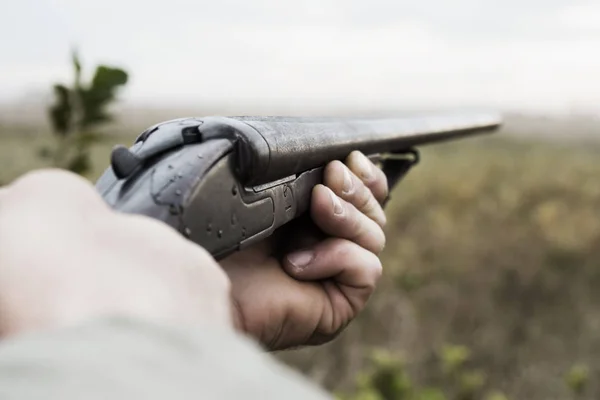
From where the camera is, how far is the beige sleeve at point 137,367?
42 centimetres

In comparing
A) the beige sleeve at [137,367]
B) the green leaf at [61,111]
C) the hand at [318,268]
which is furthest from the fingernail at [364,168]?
the beige sleeve at [137,367]

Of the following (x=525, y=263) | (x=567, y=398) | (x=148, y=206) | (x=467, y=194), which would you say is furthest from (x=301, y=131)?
(x=467, y=194)

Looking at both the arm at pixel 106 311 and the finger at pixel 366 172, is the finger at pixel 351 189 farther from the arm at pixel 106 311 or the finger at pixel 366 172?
the arm at pixel 106 311

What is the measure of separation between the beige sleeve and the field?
8.90ft

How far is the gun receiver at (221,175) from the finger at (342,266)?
95 millimetres

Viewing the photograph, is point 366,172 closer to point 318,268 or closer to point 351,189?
point 351,189

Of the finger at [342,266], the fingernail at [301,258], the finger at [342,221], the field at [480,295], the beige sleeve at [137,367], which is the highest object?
the beige sleeve at [137,367]

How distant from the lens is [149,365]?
0.45 meters

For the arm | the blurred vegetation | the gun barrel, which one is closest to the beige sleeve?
the arm

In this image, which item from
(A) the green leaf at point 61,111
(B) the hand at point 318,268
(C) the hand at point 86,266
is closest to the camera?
(C) the hand at point 86,266

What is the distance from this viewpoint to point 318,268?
149cm

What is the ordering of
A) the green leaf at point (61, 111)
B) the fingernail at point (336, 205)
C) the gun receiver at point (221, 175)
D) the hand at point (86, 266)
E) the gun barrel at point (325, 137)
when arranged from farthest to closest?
the green leaf at point (61, 111) → the fingernail at point (336, 205) → the gun barrel at point (325, 137) → the gun receiver at point (221, 175) → the hand at point (86, 266)

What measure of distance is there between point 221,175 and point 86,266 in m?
0.41

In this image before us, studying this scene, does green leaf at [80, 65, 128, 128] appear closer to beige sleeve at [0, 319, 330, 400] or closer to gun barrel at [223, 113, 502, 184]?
gun barrel at [223, 113, 502, 184]
